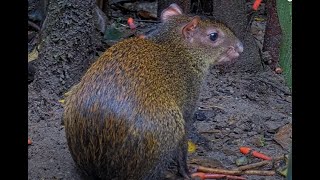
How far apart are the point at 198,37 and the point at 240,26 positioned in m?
1.33

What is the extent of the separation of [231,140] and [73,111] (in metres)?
1.43

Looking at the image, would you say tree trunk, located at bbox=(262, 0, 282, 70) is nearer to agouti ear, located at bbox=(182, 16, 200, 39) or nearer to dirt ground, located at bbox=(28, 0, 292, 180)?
dirt ground, located at bbox=(28, 0, 292, 180)

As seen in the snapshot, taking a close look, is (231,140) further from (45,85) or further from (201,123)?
(45,85)

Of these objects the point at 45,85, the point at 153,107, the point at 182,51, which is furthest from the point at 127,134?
the point at 45,85

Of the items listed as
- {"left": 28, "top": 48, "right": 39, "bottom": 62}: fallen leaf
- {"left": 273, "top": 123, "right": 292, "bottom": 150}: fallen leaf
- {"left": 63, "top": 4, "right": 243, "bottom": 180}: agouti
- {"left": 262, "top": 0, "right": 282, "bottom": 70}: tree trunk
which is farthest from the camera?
{"left": 262, "top": 0, "right": 282, "bottom": 70}: tree trunk

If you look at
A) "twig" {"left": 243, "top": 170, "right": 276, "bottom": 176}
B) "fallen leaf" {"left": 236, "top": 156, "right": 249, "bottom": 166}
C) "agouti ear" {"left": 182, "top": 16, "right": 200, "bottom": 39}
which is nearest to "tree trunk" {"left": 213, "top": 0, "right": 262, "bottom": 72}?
"agouti ear" {"left": 182, "top": 16, "right": 200, "bottom": 39}

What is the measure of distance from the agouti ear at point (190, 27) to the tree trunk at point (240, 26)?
120cm

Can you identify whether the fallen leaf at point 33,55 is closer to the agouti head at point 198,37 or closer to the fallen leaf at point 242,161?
the agouti head at point 198,37

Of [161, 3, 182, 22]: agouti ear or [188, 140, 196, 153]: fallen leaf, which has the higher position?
[161, 3, 182, 22]: agouti ear

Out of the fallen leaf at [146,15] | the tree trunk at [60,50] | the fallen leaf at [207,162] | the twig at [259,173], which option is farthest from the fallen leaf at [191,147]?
the fallen leaf at [146,15]

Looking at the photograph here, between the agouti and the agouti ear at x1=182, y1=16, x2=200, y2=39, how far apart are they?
0.20 m

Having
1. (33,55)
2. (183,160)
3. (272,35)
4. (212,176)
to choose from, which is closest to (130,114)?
(183,160)

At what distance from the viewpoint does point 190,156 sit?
161 inches

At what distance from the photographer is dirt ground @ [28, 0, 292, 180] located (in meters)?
3.91
